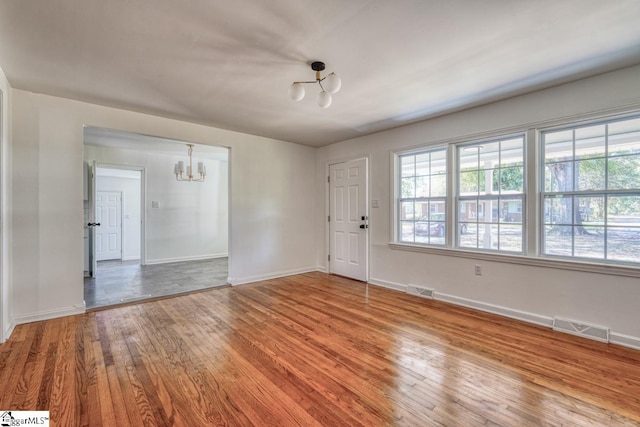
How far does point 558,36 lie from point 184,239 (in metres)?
7.26

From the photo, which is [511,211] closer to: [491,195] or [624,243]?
[491,195]

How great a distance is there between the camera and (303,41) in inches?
87.7

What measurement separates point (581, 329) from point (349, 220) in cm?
334

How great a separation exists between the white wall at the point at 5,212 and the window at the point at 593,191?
17.9 ft

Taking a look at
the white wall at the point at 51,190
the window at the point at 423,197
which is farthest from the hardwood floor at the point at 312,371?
the window at the point at 423,197

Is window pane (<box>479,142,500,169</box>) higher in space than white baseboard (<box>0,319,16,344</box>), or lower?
higher

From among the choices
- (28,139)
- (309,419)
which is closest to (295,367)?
(309,419)

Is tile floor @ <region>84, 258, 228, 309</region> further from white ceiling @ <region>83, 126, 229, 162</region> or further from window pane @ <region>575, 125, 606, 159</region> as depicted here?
window pane @ <region>575, 125, 606, 159</region>

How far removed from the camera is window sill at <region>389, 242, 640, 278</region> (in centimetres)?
269

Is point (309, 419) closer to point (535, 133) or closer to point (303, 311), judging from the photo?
point (303, 311)

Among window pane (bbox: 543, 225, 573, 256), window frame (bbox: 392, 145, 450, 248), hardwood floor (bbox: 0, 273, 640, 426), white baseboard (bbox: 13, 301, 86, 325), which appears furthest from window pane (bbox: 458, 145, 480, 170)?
white baseboard (bbox: 13, 301, 86, 325)

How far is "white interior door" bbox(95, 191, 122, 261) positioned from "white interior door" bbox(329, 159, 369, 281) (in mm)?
5737

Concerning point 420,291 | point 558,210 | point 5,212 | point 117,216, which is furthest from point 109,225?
point 558,210

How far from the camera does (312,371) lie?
2.21 meters
